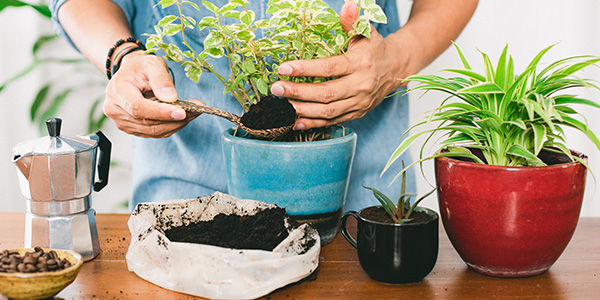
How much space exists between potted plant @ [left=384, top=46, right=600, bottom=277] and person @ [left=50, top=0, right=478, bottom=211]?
0.63 feet

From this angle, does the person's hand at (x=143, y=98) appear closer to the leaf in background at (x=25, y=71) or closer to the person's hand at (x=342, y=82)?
the person's hand at (x=342, y=82)

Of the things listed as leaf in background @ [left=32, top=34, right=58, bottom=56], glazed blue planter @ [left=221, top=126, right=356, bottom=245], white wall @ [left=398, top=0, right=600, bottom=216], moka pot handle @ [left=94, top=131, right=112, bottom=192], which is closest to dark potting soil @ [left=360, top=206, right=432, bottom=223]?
glazed blue planter @ [left=221, top=126, right=356, bottom=245]

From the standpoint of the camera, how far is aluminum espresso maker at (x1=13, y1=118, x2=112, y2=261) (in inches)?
31.8

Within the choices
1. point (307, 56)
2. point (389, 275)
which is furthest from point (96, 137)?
point (389, 275)

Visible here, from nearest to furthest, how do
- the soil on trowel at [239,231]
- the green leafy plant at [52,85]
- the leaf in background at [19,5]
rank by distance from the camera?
the soil on trowel at [239,231] < the leaf in background at [19,5] < the green leafy plant at [52,85]

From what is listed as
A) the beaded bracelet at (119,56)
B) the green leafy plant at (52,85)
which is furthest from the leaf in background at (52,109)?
the beaded bracelet at (119,56)

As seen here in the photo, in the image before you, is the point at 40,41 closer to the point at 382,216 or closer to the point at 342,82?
the point at 342,82

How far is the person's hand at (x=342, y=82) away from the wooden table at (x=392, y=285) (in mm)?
255

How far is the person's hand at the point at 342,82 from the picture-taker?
89cm

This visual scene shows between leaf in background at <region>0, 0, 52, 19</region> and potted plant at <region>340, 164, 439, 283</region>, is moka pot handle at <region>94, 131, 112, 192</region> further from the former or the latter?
leaf in background at <region>0, 0, 52, 19</region>

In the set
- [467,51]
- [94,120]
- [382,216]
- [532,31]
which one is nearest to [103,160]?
[382,216]

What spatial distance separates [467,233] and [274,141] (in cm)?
37

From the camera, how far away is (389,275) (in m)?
0.75

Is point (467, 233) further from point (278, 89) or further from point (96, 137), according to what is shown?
point (96, 137)
